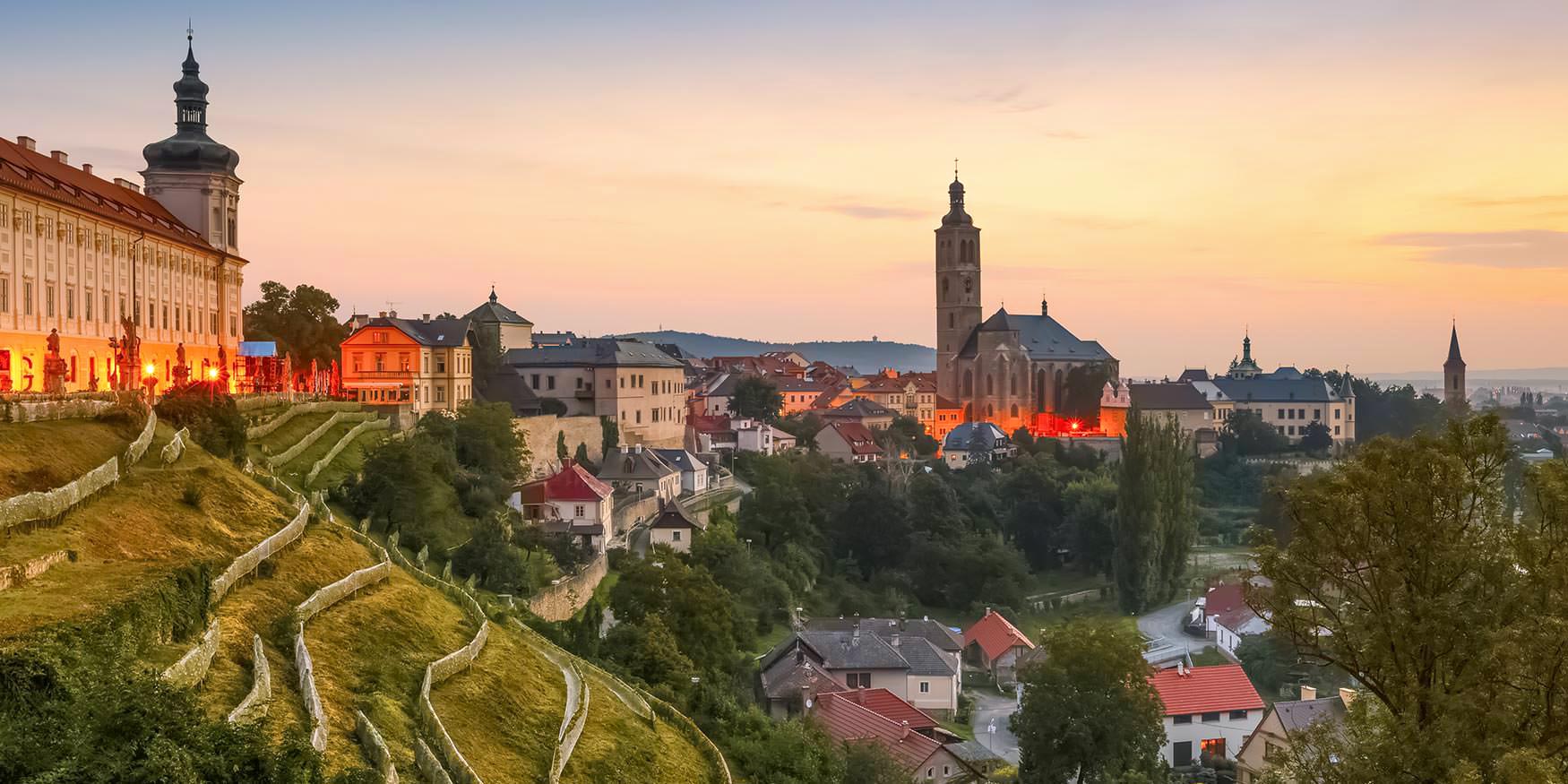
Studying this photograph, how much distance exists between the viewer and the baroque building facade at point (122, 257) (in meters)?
41.7

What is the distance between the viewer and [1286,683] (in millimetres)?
65875

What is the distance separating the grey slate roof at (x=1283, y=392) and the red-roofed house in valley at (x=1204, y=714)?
360 feet

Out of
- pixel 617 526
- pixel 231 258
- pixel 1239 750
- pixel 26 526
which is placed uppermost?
pixel 231 258

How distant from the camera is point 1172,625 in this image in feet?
255

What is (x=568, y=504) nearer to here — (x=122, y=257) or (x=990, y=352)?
(x=122, y=257)

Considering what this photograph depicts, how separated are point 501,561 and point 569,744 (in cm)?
1753

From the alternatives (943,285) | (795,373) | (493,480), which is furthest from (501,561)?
(795,373)

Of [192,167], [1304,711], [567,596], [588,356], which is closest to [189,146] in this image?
[192,167]

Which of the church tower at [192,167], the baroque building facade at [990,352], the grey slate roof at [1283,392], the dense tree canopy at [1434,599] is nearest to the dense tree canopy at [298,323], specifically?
the church tower at [192,167]

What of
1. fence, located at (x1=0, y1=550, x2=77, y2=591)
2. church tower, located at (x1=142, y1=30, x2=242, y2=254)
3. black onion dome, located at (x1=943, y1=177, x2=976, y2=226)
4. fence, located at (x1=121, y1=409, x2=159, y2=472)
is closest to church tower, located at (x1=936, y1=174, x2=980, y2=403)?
black onion dome, located at (x1=943, y1=177, x2=976, y2=226)

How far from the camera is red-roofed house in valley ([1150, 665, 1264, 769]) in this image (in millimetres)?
56375

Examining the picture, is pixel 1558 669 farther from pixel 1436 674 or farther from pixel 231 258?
pixel 231 258

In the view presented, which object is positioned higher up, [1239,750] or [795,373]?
[795,373]

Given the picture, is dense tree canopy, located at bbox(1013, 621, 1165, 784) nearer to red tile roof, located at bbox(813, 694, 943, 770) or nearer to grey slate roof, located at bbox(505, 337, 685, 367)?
red tile roof, located at bbox(813, 694, 943, 770)
